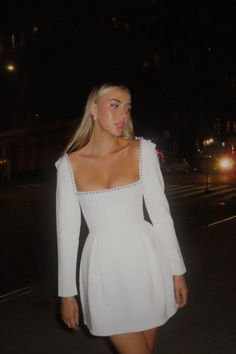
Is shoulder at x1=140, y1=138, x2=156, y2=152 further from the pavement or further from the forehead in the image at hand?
the pavement

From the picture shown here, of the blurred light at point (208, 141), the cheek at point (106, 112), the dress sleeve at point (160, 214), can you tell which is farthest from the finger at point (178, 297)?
the blurred light at point (208, 141)

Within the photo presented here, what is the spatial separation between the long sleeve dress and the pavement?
1.48 meters

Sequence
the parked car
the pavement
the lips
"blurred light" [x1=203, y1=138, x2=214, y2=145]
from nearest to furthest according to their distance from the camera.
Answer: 1. the lips
2. the pavement
3. the parked car
4. "blurred light" [x1=203, y1=138, x2=214, y2=145]

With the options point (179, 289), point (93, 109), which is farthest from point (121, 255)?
point (93, 109)

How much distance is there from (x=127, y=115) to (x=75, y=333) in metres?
2.48

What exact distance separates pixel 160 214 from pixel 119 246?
0.97 feet

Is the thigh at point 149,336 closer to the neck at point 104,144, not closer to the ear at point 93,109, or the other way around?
the neck at point 104,144

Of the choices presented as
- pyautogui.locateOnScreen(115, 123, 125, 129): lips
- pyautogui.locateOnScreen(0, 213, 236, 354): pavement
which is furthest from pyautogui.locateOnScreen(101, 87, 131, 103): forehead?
pyautogui.locateOnScreen(0, 213, 236, 354): pavement

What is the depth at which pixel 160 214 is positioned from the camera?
73.3 inches

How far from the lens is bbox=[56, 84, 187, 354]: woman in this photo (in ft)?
5.89

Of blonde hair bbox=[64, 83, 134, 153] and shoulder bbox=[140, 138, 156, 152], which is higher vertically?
blonde hair bbox=[64, 83, 134, 153]

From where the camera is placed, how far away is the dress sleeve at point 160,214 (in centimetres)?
185

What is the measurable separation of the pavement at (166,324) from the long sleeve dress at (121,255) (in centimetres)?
148

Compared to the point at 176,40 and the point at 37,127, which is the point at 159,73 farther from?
the point at 37,127
